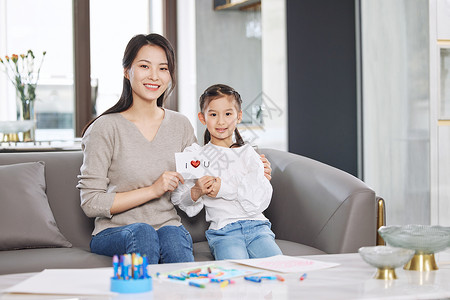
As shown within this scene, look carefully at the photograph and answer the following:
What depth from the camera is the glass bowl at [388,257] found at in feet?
4.91

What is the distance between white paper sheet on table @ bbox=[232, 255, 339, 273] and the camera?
63.0 inches

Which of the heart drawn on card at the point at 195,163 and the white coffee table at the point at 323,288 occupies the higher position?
the heart drawn on card at the point at 195,163

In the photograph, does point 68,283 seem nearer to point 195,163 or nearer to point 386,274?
point 386,274

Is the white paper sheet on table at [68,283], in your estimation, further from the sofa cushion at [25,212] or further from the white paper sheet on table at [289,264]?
the sofa cushion at [25,212]

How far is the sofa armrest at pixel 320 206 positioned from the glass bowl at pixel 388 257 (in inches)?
A: 28.6

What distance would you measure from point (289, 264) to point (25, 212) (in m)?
1.19

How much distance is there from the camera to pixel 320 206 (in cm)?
244

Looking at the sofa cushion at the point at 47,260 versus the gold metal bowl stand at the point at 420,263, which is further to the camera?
the sofa cushion at the point at 47,260

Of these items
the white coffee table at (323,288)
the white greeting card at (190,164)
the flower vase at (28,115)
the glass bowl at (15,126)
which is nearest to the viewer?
the white coffee table at (323,288)

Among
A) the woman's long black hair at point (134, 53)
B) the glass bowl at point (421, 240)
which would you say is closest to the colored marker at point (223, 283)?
the glass bowl at point (421, 240)

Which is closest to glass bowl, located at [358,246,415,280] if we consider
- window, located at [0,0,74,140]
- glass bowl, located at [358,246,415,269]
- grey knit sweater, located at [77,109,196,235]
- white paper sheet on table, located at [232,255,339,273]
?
glass bowl, located at [358,246,415,269]

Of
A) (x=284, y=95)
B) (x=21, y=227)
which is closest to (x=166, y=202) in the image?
(x=21, y=227)

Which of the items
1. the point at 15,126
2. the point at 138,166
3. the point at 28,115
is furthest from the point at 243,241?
the point at 28,115

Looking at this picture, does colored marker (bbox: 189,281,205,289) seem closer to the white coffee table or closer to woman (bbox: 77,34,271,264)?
the white coffee table
